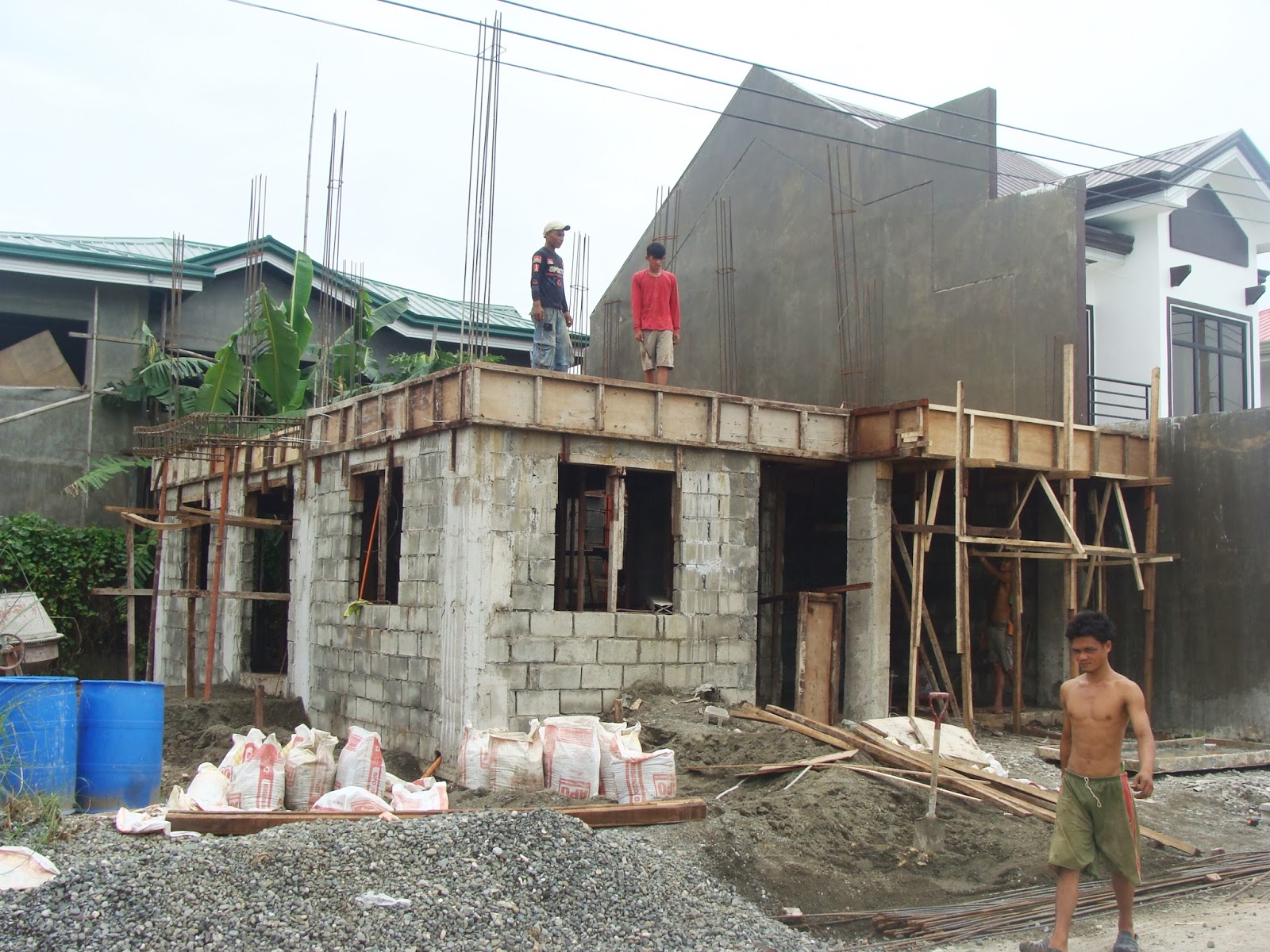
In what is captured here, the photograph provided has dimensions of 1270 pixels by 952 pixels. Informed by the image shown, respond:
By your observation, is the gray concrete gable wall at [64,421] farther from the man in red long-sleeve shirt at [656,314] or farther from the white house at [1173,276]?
the white house at [1173,276]

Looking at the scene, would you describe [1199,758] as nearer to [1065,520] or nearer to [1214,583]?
[1065,520]

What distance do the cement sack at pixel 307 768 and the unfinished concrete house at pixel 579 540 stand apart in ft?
5.21

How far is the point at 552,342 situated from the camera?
1459cm

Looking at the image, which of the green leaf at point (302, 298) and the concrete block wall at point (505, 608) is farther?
the green leaf at point (302, 298)

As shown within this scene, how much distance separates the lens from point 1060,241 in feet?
56.2

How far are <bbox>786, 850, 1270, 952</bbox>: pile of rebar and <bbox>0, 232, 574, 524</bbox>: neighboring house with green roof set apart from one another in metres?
17.1

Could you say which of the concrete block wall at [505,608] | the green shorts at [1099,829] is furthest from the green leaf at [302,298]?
the green shorts at [1099,829]

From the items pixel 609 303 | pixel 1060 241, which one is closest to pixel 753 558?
pixel 1060 241

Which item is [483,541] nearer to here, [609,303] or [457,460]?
[457,460]

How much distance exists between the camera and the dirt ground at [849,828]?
9.12m

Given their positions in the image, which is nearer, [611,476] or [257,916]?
[257,916]

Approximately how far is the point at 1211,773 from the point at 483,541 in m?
8.33

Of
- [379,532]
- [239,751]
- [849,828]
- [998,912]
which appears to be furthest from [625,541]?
[998,912]

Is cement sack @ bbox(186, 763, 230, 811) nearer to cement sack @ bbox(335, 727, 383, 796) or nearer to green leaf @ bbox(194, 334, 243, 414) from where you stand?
cement sack @ bbox(335, 727, 383, 796)
